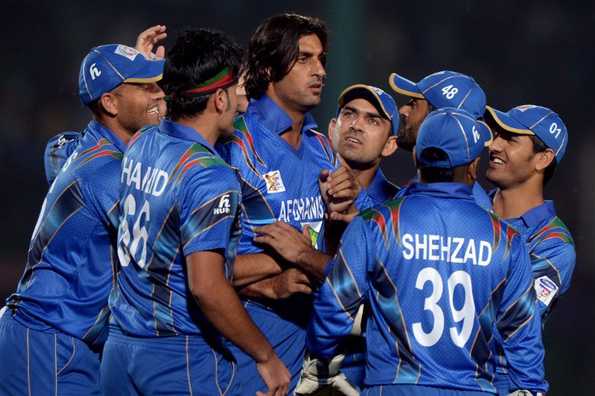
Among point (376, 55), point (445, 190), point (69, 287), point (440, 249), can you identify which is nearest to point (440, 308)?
point (440, 249)

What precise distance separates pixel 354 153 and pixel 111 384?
170 cm

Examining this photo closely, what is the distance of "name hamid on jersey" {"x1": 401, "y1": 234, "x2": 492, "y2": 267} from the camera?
159 inches

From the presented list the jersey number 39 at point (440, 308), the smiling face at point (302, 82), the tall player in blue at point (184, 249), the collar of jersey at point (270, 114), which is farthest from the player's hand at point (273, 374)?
the smiling face at point (302, 82)

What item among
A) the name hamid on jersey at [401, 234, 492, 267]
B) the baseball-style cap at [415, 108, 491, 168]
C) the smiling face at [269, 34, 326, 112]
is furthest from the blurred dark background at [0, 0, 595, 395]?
the name hamid on jersey at [401, 234, 492, 267]

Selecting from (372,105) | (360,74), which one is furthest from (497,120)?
(360,74)

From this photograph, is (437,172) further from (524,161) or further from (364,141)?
(524,161)

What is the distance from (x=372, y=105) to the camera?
209 inches

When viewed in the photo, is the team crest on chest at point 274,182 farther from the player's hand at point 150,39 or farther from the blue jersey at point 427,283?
the player's hand at point 150,39

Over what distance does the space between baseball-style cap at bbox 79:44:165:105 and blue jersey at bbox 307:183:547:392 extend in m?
1.37

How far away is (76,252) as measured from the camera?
15.1 ft

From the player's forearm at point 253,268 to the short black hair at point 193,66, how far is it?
709 millimetres

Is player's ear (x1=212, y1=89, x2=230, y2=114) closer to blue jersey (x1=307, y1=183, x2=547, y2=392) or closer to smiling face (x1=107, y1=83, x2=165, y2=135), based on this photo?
blue jersey (x1=307, y1=183, x2=547, y2=392)

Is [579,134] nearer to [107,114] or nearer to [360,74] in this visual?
[360,74]

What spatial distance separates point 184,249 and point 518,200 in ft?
6.65
